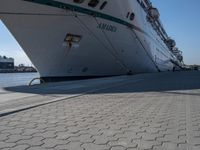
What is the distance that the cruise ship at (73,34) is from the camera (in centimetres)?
1427

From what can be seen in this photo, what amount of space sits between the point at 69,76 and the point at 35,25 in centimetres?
408

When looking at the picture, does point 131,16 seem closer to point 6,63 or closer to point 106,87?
point 106,87

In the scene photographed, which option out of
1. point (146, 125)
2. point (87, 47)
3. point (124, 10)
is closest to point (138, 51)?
point (124, 10)

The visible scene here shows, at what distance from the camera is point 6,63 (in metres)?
90.3

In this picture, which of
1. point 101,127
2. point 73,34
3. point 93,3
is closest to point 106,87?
point 73,34

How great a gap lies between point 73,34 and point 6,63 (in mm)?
79147

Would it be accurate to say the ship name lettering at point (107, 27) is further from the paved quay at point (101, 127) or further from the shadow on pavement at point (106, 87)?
the paved quay at point (101, 127)

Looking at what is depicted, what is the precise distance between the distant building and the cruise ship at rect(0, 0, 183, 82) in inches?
2829

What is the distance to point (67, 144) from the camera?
382 cm

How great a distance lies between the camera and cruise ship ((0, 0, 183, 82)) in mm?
14266

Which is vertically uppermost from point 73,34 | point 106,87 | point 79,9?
point 79,9

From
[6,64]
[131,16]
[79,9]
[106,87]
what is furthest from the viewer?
[6,64]

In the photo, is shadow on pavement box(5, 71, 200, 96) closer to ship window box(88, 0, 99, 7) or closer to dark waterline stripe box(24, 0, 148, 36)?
dark waterline stripe box(24, 0, 148, 36)

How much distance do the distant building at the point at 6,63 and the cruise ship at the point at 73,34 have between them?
71.9m
